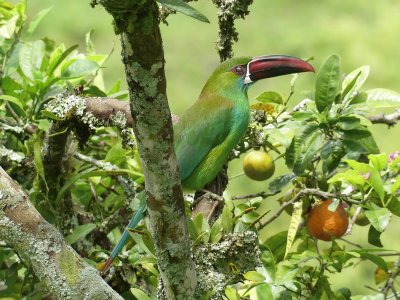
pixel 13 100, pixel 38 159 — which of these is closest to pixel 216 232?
pixel 38 159

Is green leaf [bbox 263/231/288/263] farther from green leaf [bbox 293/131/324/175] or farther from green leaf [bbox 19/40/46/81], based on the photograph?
green leaf [bbox 19/40/46/81]

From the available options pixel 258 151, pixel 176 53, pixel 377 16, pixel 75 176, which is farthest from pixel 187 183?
pixel 377 16

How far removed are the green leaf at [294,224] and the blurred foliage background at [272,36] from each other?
12.0 ft

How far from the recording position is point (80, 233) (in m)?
2.43

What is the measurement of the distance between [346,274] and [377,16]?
2.64m

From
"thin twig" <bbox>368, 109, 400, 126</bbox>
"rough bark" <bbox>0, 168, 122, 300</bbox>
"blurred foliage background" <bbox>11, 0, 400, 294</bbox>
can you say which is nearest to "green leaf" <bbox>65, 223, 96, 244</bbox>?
"rough bark" <bbox>0, 168, 122, 300</bbox>

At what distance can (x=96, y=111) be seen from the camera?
2.41m

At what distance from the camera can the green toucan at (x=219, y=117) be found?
113 inches

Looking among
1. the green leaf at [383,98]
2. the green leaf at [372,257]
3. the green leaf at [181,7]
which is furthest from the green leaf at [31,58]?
the green leaf at [181,7]

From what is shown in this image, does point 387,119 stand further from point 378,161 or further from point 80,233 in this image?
point 80,233

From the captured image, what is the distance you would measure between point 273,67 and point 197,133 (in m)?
0.32

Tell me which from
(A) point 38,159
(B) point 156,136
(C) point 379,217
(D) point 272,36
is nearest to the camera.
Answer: (B) point 156,136

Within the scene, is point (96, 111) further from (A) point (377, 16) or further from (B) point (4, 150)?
(A) point (377, 16)

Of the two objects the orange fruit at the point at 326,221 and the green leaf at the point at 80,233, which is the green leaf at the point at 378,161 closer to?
the orange fruit at the point at 326,221
